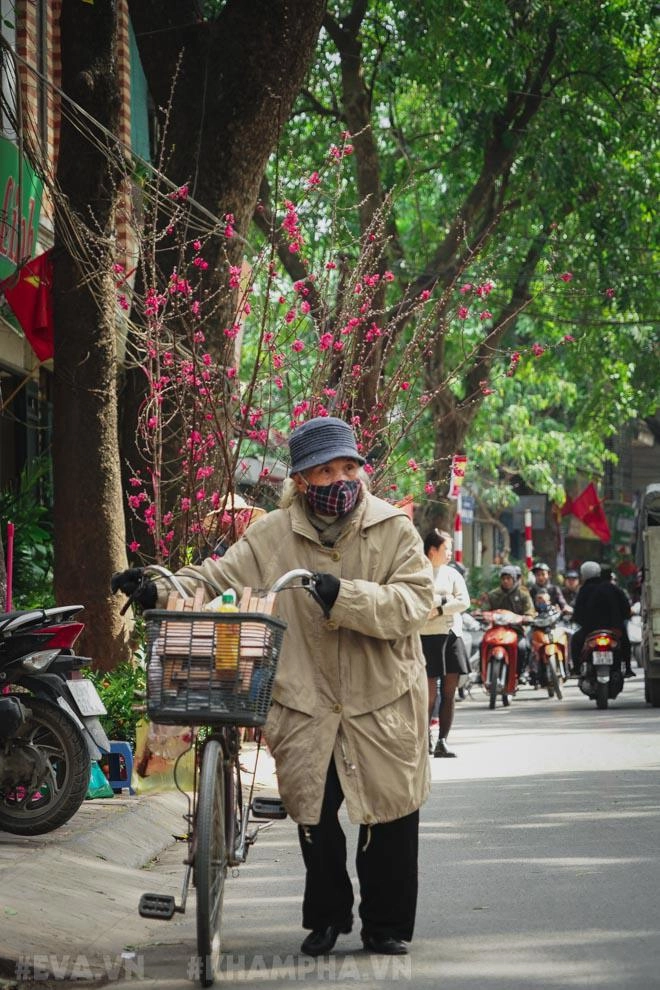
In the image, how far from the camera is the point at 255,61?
1284 centimetres

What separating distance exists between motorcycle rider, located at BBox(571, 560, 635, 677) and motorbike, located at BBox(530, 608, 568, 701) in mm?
1034

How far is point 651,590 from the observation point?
20609 millimetres

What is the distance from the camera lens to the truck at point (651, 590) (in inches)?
795

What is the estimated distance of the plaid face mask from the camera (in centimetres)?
595

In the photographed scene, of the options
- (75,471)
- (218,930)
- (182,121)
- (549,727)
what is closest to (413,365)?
(182,121)

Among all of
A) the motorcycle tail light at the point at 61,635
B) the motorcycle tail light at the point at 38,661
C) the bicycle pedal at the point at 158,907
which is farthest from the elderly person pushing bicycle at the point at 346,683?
the motorcycle tail light at the point at 61,635

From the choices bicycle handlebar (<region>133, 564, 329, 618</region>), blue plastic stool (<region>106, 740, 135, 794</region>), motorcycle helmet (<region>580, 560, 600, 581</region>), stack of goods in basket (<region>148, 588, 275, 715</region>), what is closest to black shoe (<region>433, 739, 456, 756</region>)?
blue plastic stool (<region>106, 740, 135, 794</region>)

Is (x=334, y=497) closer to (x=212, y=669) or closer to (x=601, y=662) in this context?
(x=212, y=669)

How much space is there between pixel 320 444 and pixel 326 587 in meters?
0.56

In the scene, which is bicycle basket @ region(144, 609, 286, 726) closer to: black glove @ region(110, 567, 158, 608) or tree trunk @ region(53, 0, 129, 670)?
black glove @ region(110, 567, 158, 608)

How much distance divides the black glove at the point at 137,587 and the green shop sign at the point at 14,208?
6.69 m

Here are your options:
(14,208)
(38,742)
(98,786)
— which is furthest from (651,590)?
(38,742)

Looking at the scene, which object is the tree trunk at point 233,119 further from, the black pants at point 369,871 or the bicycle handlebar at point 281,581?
the black pants at point 369,871

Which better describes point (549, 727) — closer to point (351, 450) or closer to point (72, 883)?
point (72, 883)
